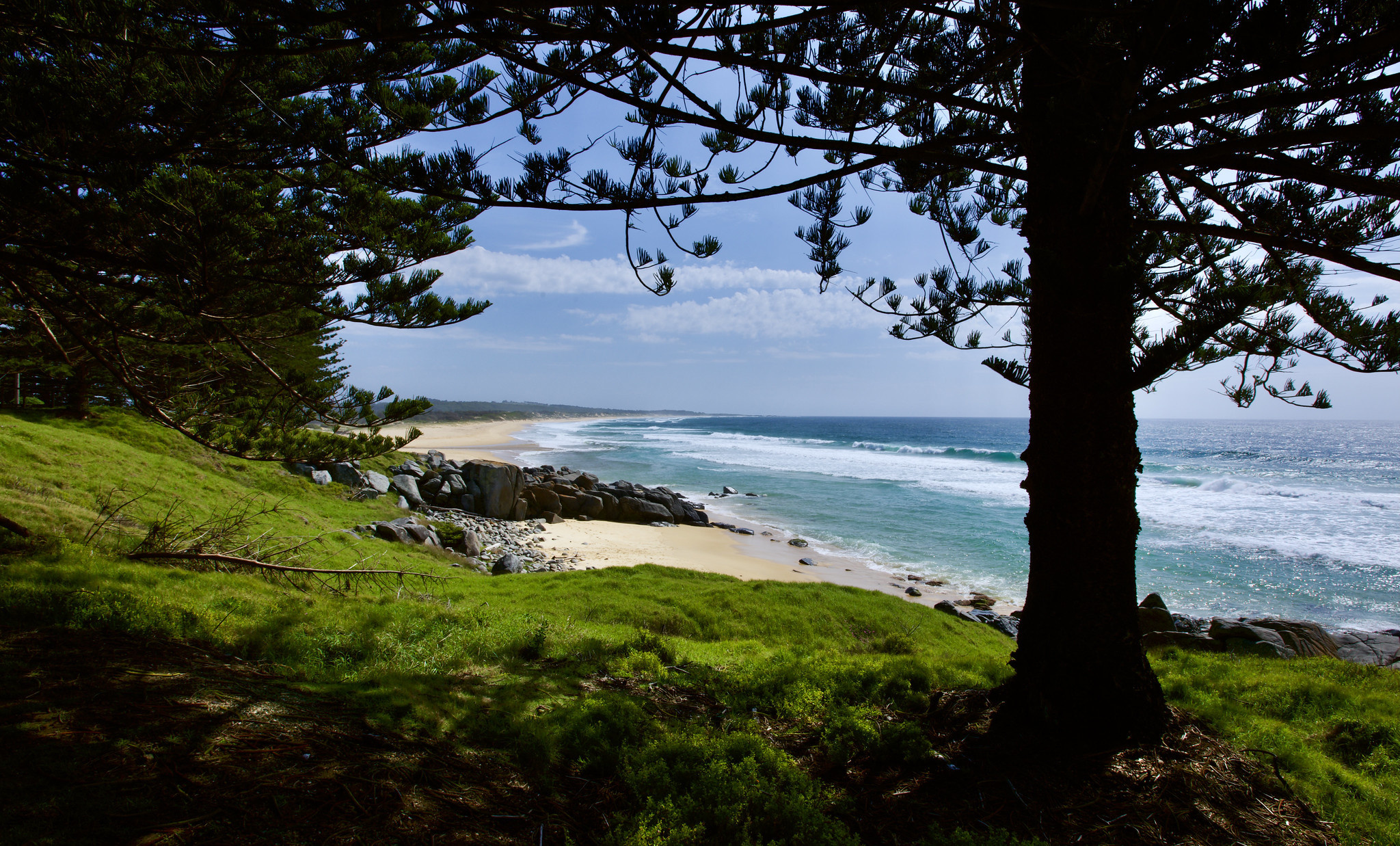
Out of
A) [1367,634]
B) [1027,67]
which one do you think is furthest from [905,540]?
[1027,67]

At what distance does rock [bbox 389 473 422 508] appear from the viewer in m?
13.8

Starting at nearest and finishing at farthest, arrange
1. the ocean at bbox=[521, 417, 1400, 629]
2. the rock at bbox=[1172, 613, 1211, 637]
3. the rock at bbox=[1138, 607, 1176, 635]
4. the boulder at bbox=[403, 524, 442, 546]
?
the rock at bbox=[1138, 607, 1176, 635]
the rock at bbox=[1172, 613, 1211, 637]
the boulder at bbox=[403, 524, 442, 546]
the ocean at bbox=[521, 417, 1400, 629]

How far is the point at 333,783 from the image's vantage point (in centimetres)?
199

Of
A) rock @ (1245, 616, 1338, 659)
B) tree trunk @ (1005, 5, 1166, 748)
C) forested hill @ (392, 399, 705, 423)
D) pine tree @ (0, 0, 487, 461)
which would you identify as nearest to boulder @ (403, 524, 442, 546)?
pine tree @ (0, 0, 487, 461)

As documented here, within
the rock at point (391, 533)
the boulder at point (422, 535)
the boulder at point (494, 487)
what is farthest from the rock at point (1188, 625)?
the boulder at point (494, 487)

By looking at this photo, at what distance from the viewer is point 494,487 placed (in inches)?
613

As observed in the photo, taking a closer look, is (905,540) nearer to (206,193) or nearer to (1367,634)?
(1367,634)

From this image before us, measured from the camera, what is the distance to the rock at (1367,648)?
273 inches

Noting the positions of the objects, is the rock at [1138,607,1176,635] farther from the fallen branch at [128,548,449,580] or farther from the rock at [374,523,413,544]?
the rock at [374,523,413,544]

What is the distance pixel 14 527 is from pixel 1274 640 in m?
11.1

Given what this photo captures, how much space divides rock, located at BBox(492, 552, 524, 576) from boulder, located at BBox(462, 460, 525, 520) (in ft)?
17.2

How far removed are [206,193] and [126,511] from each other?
3.98 metres

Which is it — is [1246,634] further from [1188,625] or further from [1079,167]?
[1079,167]

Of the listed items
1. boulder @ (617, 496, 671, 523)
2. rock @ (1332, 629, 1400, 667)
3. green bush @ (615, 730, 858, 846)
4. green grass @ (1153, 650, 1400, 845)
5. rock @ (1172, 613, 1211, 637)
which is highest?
green bush @ (615, 730, 858, 846)
